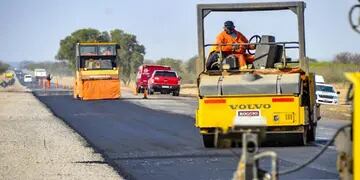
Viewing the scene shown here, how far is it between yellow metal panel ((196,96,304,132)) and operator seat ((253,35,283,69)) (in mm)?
1597

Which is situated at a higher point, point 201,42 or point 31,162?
point 201,42

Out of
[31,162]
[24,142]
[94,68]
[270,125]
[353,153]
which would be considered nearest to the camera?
[353,153]

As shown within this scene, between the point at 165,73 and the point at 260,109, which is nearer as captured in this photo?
the point at 260,109

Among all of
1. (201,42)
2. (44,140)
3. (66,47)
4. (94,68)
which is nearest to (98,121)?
(44,140)

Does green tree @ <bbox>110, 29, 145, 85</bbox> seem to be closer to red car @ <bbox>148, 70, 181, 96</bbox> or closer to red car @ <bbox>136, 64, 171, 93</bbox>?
red car @ <bbox>136, 64, 171, 93</bbox>

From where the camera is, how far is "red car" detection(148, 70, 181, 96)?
5678 cm

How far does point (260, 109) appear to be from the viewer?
55.8 ft

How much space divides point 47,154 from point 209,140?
3.43m

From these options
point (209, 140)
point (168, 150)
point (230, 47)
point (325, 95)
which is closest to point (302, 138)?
point (209, 140)

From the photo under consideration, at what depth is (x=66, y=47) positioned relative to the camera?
132375 mm

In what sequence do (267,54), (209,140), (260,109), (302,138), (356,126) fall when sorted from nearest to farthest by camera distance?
(356,126) < (260,109) < (302,138) < (209,140) < (267,54)

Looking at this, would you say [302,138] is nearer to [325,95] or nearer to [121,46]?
[325,95]

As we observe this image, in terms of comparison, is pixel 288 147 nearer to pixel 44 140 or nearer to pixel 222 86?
pixel 222 86

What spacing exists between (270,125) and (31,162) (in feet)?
15.9
